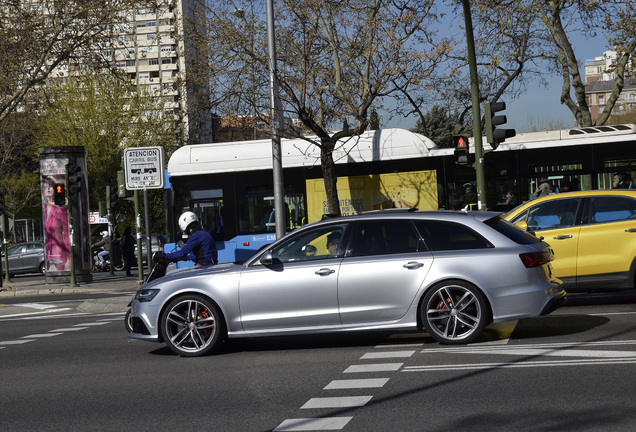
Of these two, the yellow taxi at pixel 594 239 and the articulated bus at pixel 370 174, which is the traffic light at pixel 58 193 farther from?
the yellow taxi at pixel 594 239

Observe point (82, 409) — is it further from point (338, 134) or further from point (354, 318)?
point (338, 134)

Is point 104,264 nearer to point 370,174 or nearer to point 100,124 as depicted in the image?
point 100,124

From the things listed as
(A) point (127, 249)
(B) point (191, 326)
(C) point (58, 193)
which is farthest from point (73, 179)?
(B) point (191, 326)

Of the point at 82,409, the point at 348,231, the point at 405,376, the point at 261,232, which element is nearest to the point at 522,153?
the point at 261,232

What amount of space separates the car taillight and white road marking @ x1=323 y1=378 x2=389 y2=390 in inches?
95.3

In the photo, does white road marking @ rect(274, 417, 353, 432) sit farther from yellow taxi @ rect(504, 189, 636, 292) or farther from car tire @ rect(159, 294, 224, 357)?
yellow taxi @ rect(504, 189, 636, 292)

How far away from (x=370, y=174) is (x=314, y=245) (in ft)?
41.9

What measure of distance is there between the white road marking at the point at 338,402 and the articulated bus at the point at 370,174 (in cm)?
1458

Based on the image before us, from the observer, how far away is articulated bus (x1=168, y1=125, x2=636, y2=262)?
2122 centimetres

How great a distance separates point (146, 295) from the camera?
10.5 meters

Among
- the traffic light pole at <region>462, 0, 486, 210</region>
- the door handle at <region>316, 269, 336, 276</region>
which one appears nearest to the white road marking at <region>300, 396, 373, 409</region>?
the door handle at <region>316, 269, 336, 276</region>

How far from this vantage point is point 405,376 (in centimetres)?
825

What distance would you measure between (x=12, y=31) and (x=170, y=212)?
9572 mm

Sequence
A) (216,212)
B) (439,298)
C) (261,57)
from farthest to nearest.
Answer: (261,57)
(216,212)
(439,298)
